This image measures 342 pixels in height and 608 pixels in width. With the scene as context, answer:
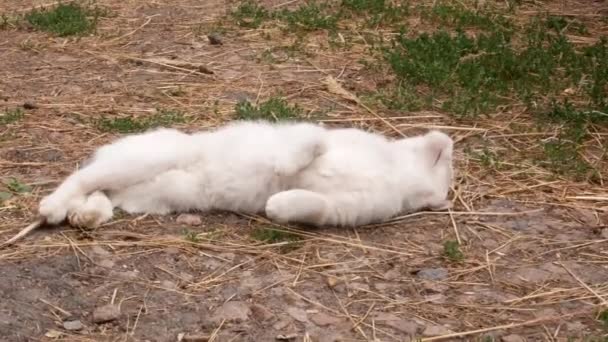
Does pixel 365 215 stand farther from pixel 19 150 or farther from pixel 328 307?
pixel 19 150

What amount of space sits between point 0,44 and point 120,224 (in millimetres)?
3141

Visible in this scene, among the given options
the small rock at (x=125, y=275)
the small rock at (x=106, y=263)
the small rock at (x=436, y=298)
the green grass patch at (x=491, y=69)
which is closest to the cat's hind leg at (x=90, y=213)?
the small rock at (x=106, y=263)

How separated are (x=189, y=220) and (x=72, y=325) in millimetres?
976

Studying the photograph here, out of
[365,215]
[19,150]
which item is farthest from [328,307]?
[19,150]

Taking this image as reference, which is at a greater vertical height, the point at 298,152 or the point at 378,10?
the point at 298,152

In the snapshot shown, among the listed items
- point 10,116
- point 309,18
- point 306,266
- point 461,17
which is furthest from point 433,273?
point 461,17

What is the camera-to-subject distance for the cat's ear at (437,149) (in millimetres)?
4523

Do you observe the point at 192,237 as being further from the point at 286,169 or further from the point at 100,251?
the point at 286,169

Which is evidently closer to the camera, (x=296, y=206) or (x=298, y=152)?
(x=296, y=206)

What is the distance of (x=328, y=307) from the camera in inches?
140

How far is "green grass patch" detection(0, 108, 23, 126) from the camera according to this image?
17.0ft

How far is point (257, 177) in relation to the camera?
168 inches

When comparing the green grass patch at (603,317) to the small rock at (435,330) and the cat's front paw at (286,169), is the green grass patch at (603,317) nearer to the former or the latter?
the small rock at (435,330)

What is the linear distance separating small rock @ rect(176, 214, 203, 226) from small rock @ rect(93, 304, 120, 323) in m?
0.81
